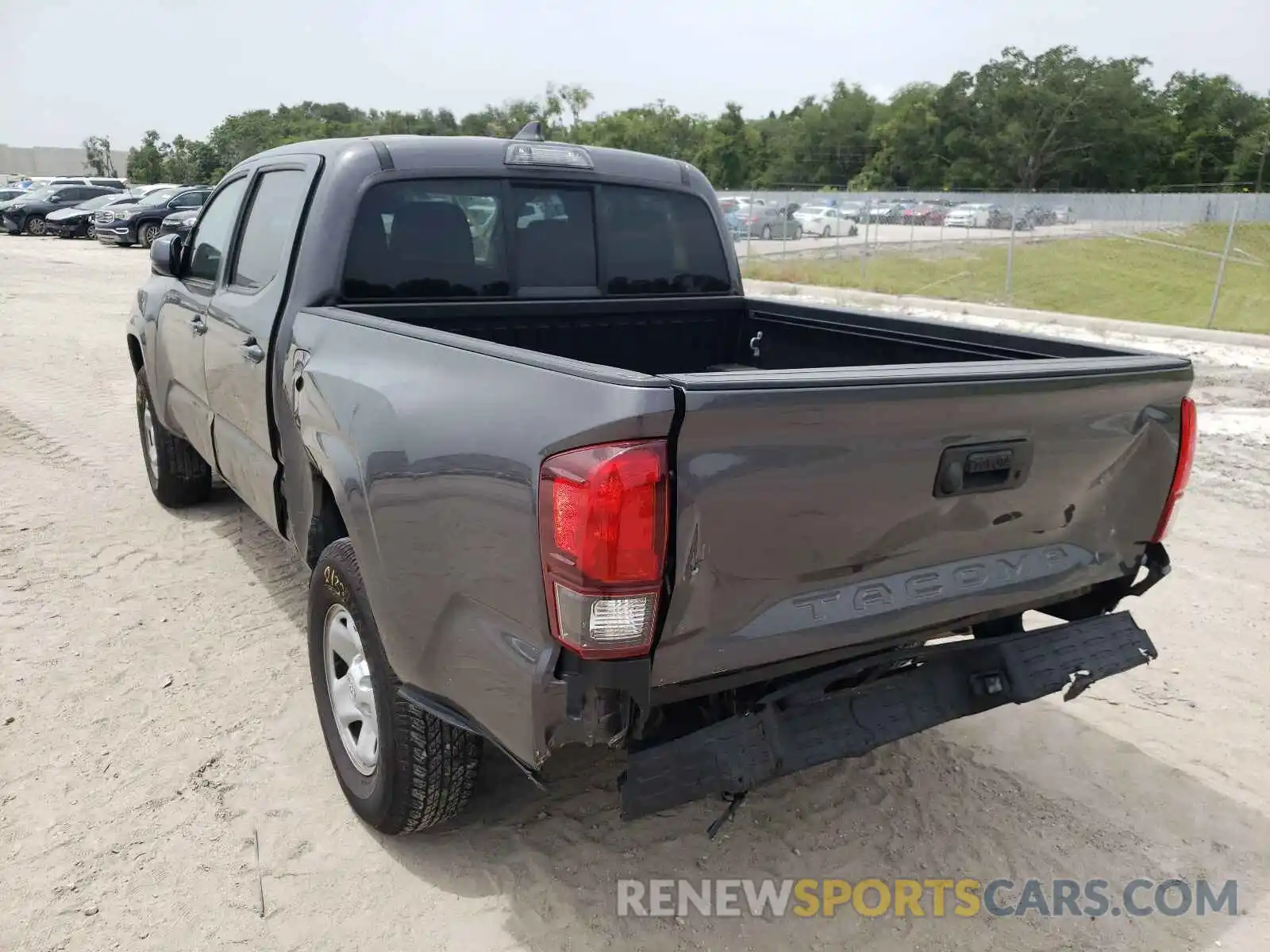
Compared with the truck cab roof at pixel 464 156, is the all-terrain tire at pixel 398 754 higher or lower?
lower

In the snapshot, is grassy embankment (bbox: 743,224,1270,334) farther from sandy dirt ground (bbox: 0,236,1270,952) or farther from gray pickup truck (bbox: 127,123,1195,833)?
gray pickup truck (bbox: 127,123,1195,833)

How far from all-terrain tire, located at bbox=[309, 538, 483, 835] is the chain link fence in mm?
14447

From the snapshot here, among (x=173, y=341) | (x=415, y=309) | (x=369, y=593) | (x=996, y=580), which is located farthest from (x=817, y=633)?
(x=173, y=341)

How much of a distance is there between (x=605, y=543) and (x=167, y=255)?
12.8 feet

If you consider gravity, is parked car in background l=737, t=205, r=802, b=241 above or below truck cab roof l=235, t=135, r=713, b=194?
below

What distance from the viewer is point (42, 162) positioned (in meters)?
124

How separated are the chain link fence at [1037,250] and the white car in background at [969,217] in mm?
39

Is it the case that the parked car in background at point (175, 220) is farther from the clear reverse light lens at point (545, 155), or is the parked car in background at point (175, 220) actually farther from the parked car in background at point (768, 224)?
the clear reverse light lens at point (545, 155)

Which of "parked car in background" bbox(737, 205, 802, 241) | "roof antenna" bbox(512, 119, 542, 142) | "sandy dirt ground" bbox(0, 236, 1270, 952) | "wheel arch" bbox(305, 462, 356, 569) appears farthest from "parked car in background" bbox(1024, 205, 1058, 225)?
"wheel arch" bbox(305, 462, 356, 569)

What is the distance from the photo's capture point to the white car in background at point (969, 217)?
29906 mm

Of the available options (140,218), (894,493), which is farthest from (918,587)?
(140,218)

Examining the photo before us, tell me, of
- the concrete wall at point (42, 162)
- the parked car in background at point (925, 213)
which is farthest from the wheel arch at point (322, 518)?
the concrete wall at point (42, 162)

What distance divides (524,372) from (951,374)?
1016 mm

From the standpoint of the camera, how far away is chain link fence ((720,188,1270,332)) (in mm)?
18969
